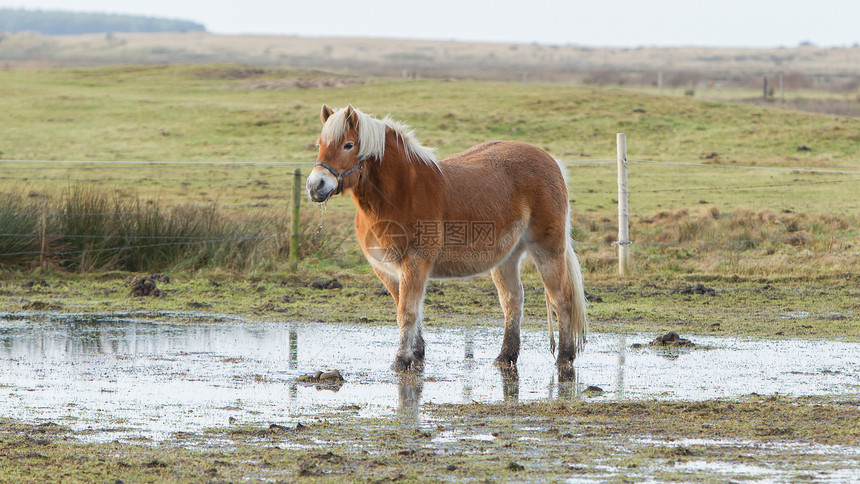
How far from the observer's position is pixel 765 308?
1066cm

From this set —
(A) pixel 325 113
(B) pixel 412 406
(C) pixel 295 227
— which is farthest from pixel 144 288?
(B) pixel 412 406

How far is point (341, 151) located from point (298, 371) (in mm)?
1879

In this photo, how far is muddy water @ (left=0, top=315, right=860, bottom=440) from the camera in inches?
243

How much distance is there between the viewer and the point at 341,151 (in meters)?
6.95

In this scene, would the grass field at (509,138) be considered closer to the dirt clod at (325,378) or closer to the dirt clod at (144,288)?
the dirt clod at (144,288)

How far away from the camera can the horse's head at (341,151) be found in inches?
270

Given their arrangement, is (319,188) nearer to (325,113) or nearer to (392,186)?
(392,186)

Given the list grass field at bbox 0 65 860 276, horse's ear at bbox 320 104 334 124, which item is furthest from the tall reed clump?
horse's ear at bbox 320 104 334 124

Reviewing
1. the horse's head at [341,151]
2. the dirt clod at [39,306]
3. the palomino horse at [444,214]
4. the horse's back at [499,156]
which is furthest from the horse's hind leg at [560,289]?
the dirt clod at [39,306]

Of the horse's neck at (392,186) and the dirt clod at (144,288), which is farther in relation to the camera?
the dirt clod at (144,288)

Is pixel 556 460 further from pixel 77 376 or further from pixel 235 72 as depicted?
pixel 235 72

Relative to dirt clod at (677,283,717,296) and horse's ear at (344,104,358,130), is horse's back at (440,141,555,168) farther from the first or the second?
dirt clod at (677,283,717,296)

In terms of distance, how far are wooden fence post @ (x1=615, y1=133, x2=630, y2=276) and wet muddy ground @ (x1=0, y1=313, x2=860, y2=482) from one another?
3.83 meters

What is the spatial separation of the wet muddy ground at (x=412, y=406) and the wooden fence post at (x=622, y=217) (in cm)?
383
